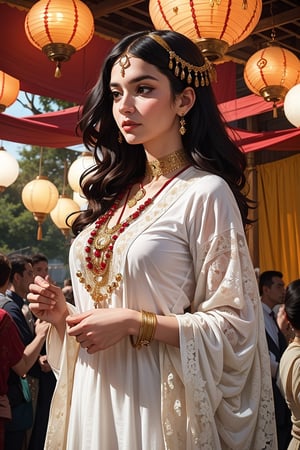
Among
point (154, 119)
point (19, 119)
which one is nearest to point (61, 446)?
point (154, 119)

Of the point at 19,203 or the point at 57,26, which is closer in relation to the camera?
the point at 57,26

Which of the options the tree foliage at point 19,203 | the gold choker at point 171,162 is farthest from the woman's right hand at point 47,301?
the tree foliage at point 19,203

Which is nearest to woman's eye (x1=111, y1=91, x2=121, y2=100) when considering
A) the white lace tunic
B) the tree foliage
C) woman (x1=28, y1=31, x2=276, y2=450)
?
woman (x1=28, y1=31, x2=276, y2=450)

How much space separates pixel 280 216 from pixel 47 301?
6131 mm

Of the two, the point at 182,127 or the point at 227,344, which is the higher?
the point at 182,127

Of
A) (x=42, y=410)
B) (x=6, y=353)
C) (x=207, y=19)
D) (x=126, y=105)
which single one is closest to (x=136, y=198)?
(x=126, y=105)

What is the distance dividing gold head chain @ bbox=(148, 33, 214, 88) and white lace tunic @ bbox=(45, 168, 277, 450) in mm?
241

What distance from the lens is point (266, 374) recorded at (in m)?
1.54

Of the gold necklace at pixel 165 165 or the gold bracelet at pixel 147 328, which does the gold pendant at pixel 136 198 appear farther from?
the gold bracelet at pixel 147 328

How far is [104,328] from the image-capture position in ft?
4.63

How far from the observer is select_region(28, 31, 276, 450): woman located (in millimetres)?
1432

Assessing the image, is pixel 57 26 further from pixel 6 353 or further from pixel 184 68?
pixel 184 68

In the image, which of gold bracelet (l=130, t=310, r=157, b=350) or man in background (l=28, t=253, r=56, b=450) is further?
man in background (l=28, t=253, r=56, b=450)

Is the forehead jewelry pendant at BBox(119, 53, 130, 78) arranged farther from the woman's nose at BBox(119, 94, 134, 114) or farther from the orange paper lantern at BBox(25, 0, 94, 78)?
the orange paper lantern at BBox(25, 0, 94, 78)
